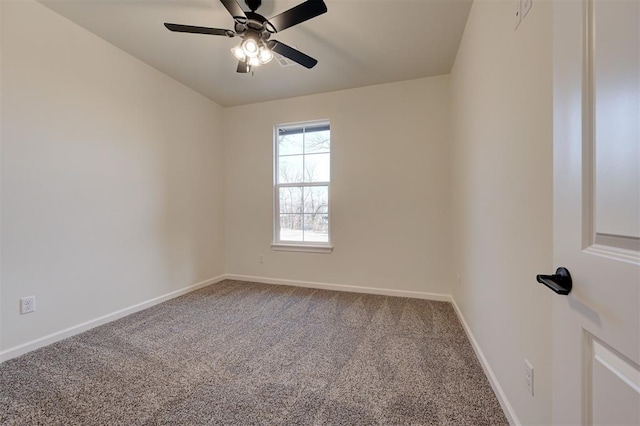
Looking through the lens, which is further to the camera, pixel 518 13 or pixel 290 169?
pixel 290 169

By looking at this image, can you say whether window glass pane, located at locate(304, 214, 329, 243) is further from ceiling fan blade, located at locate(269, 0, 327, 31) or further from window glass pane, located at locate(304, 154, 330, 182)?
ceiling fan blade, located at locate(269, 0, 327, 31)

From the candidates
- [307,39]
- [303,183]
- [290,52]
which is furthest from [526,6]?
[303,183]

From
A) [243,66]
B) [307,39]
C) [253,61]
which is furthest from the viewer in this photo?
[307,39]

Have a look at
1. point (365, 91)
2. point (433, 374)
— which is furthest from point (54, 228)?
point (365, 91)

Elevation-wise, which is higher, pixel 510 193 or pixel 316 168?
pixel 316 168

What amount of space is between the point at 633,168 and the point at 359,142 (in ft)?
9.91

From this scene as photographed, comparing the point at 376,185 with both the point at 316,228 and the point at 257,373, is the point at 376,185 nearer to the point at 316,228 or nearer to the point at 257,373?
the point at 316,228

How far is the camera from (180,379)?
166cm

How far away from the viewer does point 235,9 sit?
1697 millimetres

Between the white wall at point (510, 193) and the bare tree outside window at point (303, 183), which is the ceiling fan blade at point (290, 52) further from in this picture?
the bare tree outside window at point (303, 183)

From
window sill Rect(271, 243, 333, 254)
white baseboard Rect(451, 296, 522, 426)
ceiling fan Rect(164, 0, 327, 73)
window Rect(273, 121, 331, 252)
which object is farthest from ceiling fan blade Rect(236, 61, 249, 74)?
white baseboard Rect(451, 296, 522, 426)

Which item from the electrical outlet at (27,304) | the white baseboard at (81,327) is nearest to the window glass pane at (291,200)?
the white baseboard at (81,327)

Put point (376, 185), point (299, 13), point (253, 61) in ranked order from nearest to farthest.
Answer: point (299, 13), point (253, 61), point (376, 185)

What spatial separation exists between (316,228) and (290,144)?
4.15 feet
